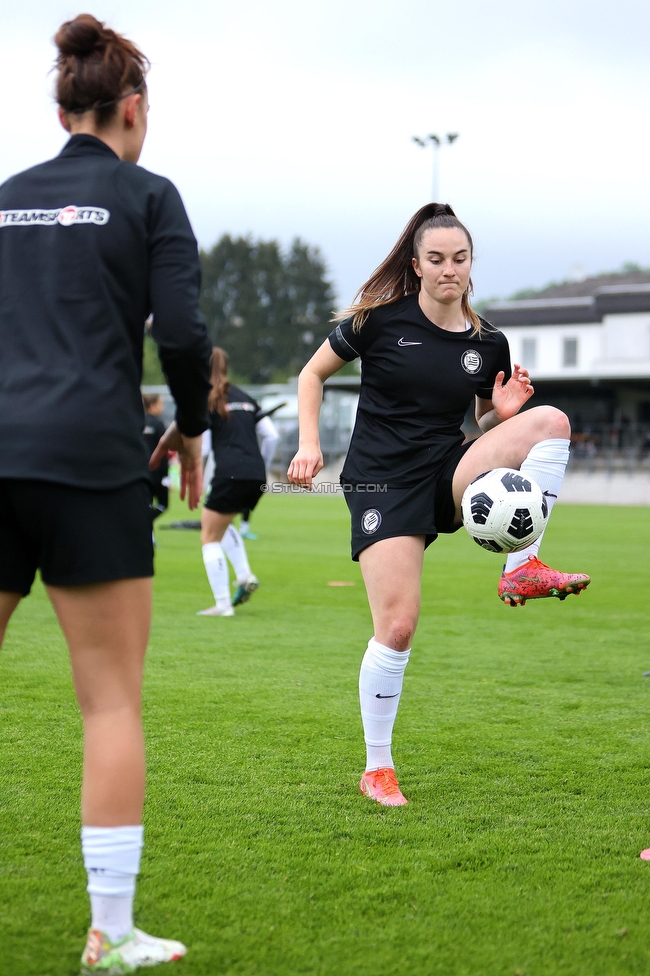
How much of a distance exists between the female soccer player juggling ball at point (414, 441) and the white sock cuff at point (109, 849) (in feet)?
5.73

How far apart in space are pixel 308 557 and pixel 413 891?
12.4 m

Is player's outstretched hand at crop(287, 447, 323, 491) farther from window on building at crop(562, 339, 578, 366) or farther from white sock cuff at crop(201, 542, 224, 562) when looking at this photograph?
window on building at crop(562, 339, 578, 366)

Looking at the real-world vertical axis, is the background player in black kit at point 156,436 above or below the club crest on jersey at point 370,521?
below

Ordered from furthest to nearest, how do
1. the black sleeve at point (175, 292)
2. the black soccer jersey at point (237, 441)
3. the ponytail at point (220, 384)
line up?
the black soccer jersey at point (237, 441) < the ponytail at point (220, 384) < the black sleeve at point (175, 292)

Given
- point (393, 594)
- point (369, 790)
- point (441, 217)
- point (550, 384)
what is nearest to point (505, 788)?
point (369, 790)

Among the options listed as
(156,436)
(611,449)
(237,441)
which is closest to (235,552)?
(237,441)

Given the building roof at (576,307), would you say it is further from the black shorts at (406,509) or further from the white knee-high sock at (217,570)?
the black shorts at (406,509)

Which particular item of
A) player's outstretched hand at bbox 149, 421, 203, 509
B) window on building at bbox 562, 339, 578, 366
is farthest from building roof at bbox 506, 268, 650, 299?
player's outstretched hand at bbox 149, 421, 203, 509

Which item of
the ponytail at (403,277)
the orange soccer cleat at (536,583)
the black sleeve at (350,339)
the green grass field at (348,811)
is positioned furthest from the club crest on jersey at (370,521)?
the green grass field at (348,811)

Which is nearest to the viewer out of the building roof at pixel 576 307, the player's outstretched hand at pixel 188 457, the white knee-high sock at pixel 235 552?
the player's outstretched hand at pixel 188 457

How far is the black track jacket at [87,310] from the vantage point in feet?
7.86

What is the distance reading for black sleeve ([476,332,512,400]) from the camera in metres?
4.44

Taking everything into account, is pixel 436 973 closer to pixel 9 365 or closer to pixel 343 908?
pixel 343 908

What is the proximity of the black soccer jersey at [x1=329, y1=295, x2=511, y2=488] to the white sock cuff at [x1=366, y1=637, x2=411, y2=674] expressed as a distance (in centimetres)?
67
